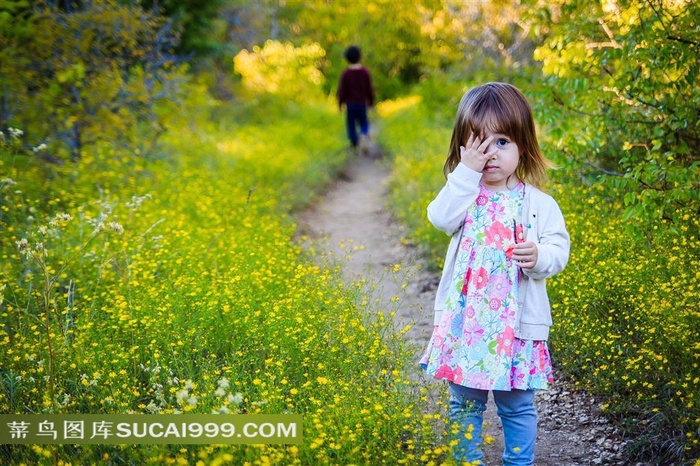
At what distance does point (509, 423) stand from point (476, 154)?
1226 millimetres

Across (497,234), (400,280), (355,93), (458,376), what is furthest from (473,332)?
(355,93)

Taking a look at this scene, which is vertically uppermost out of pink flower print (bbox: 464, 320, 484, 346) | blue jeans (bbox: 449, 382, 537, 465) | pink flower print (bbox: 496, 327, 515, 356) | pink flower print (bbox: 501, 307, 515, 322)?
pink flower print (bbox: 501, 307, 515, 322)

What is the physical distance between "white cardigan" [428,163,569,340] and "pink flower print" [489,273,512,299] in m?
0.07

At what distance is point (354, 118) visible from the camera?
1370 centimetres

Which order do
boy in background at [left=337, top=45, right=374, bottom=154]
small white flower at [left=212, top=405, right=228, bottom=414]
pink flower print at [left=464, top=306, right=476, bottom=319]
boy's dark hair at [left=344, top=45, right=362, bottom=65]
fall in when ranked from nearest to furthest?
small white flower at [left=212, top=405, right=228, bottom=414] → pink flower print at [left=464, top=306, right=476, bottom=319] → boy in background at [left=337, top=45, right=374, bottom=154] → boy's dark hair at [left=344, top=45, right=362, bottom=65]

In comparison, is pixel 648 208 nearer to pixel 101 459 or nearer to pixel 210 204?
pixel 101 459

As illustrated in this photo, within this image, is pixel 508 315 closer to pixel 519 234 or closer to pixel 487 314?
pixel 487 314

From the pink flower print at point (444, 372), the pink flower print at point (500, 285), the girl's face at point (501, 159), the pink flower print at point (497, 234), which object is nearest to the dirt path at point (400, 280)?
the pink flower print at point (444, 372)

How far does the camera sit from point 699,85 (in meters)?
4.81

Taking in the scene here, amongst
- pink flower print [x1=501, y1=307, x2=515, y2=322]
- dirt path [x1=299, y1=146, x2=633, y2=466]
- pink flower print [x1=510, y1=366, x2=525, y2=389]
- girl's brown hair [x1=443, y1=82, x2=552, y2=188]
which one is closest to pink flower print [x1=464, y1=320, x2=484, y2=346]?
pink flower print [x1=501, y1=307, x2=515, y2=322]

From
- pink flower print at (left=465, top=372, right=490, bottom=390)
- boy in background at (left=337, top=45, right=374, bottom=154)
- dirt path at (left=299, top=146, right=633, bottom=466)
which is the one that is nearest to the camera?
pink flower print at (left=465, top=372, right=490, bottom=390)

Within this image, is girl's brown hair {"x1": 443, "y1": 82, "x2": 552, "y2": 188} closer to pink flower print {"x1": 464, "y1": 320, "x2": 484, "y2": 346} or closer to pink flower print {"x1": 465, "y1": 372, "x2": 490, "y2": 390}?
pink flower print {"x1": 464, "y1": 320, "x2": 484, "y2": 346}

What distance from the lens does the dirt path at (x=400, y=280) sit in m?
3.82

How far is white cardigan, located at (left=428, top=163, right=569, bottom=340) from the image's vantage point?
3062mm
